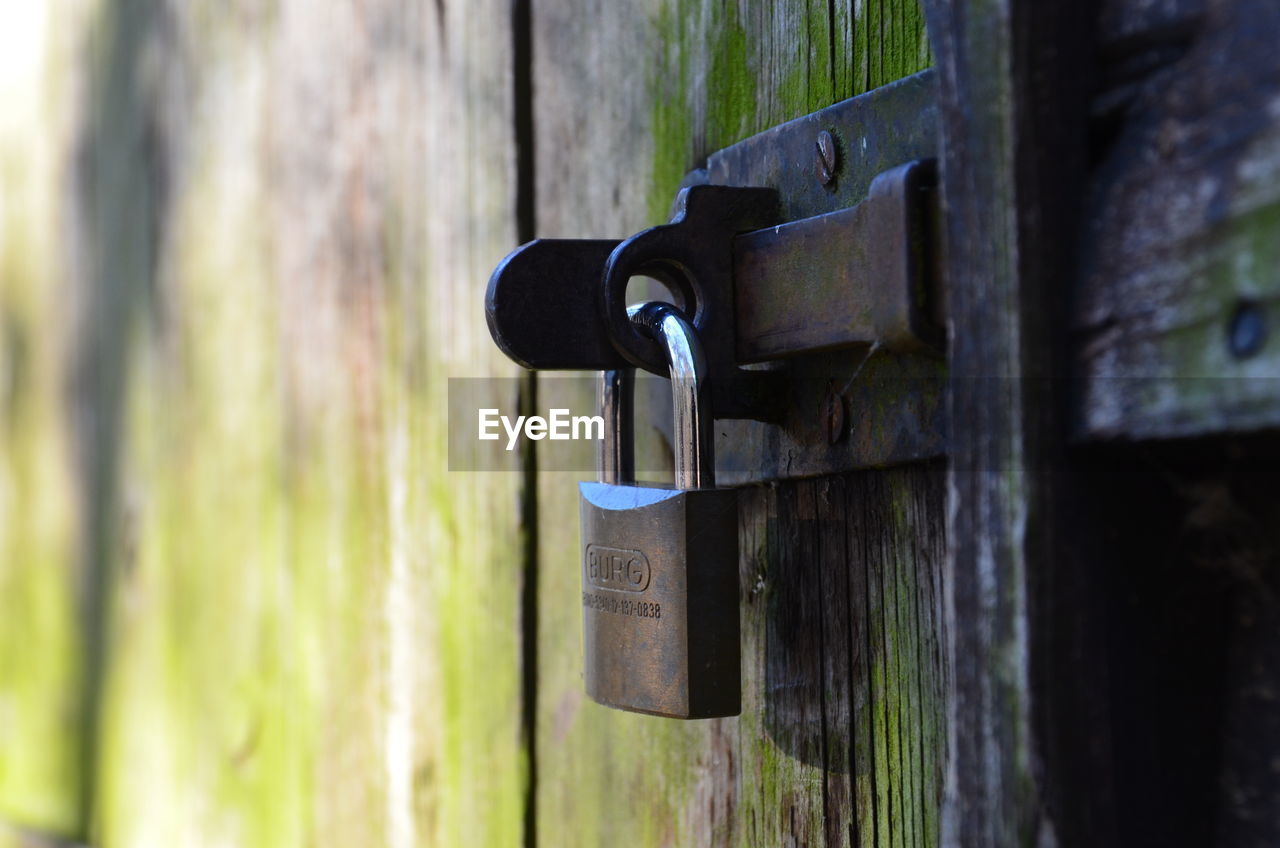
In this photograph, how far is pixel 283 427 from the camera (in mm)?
1071

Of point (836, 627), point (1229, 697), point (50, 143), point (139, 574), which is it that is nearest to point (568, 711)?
point (836, 627)

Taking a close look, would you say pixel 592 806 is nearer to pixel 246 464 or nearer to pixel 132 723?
pixel 246 464

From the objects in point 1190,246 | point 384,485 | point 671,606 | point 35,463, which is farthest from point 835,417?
point 35,463

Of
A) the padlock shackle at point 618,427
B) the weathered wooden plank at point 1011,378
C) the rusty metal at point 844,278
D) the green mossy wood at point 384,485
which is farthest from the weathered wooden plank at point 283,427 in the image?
the weathered wooden plank at point 1011,378

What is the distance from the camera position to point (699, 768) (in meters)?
0.65

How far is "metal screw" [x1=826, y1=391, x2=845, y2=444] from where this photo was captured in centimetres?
50

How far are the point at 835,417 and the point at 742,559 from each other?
125 mm

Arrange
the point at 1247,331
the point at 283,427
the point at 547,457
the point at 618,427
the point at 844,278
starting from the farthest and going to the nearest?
the point at 283,427 < the point at 547,457 < the point at 618,427 < the point at 844,278 < the point at 1247,331

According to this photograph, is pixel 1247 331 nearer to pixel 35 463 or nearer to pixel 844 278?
pixel 844 278

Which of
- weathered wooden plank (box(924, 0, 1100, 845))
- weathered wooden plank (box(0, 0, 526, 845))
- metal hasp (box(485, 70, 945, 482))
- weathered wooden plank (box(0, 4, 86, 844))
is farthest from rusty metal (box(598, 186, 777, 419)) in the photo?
weathered wooden plank (box(0, 4, 86, 844))

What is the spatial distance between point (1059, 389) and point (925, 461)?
158 mm

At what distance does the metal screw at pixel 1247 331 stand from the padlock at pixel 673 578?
253mm

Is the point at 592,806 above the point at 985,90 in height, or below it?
below

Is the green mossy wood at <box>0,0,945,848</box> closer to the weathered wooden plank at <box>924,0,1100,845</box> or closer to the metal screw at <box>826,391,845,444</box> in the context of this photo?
the metal screw at <box>826,391,845,444</box>
